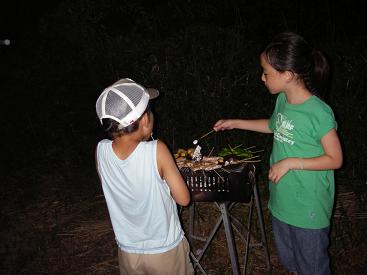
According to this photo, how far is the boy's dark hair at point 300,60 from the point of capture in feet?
6.88

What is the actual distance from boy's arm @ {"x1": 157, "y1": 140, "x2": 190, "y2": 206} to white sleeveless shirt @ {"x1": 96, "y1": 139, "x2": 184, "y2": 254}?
0.03m

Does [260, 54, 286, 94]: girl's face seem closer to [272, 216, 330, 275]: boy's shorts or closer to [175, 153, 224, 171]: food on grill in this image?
[175, 153, 224, 171]: food on grill

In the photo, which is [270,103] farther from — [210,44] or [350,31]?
[350,31]

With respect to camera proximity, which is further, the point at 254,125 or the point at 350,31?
the point at 350,31

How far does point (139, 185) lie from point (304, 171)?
1090mm

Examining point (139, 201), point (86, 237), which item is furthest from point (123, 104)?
point (86, 237)

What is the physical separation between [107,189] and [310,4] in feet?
24.8

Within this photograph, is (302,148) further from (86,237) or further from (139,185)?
(86,237)

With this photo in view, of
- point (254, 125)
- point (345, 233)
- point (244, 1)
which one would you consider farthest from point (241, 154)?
point (244, 1)

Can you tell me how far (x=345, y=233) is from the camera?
3828mm

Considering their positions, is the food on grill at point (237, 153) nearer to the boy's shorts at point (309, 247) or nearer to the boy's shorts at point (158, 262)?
the boy's shorts at point (309, 247)

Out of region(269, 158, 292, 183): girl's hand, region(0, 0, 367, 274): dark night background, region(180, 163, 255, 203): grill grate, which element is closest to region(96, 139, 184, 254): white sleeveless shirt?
region(180, 163, 255, 203): grill grate

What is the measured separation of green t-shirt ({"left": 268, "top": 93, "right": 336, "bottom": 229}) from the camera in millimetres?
2082

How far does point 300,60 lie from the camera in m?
2.10
